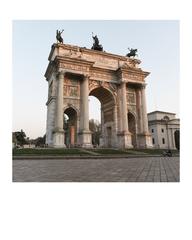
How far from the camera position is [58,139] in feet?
76.9

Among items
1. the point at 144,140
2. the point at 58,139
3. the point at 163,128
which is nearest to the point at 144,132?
the point at 144,140

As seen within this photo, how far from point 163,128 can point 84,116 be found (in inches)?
1579

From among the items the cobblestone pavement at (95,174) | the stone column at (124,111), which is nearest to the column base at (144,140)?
the stone column at (124,111)

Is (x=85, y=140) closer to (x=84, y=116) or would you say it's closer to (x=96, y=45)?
(x=84, y=116)

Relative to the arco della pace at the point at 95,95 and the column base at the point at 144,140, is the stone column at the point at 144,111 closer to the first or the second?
the arco della pace at the point at 95,95

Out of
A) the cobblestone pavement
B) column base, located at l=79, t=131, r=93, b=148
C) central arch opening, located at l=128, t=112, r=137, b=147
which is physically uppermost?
central arch opening, located at l=128, t=112, r=137, b=147

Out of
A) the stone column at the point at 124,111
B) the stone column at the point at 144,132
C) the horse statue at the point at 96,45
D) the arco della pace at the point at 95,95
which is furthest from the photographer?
the horse statue at the point at 96,45

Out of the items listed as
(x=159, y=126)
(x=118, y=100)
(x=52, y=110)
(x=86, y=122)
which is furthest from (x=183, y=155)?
(x=159, y=126)

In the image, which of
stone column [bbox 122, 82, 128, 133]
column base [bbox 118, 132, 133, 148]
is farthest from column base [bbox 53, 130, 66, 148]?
stone column [bbox 122, 82, 128, 133]

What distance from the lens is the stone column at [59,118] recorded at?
76.9 ft

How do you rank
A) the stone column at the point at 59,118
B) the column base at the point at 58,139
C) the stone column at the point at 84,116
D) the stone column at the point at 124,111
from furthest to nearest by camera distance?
the stone column at the point at 124,111 < the stone column at the point at 84,116 < the stone column at the point at 59,118 < the column base at the point at 58,139

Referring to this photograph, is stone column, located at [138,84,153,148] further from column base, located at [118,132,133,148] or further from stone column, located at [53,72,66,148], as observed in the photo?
stone column, located at [53,72,66,148]

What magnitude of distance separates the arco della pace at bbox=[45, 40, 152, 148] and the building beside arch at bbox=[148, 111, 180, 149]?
30.1 m

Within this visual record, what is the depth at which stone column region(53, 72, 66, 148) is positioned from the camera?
23453 mm
